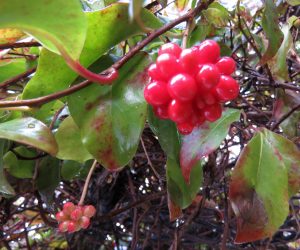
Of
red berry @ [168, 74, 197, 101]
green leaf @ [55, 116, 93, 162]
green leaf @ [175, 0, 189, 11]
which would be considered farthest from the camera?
green leaf @ [175, 0, 189, 11]

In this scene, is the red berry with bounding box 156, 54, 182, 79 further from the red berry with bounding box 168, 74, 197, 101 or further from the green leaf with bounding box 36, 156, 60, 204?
the green leaf with bounding box 36, 156, 60, 204

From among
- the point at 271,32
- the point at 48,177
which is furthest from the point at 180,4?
the point at 48,177

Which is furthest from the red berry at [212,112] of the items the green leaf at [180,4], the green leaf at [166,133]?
the green leaf at [180,4]

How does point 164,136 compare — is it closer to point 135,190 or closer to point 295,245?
point 135,190

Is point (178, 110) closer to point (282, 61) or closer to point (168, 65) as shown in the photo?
point (168, 65)

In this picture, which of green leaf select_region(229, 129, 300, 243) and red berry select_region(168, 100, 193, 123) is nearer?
red berry select_region(168, 100, 193, 123)

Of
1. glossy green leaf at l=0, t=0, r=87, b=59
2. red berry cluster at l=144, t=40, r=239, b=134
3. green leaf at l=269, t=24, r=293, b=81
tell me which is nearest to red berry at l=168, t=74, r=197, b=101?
red berry cluster at l=144, t=40, r=239, b=134
